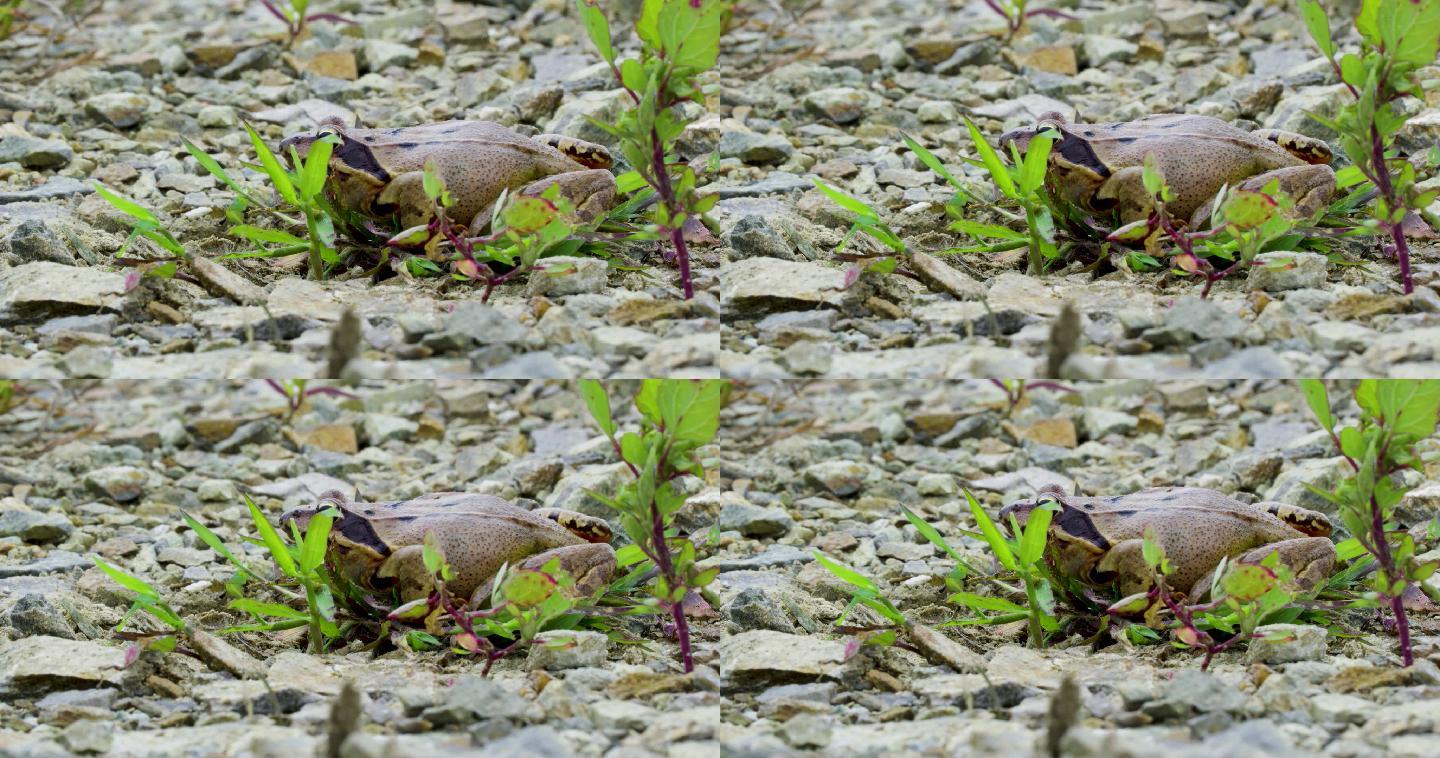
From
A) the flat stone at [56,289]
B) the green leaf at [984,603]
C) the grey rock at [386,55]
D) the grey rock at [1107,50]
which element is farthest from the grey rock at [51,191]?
the grey rock at [1107,50]

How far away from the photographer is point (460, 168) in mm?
5027

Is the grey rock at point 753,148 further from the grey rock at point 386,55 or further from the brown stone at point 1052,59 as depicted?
the grey rock at point 386,55

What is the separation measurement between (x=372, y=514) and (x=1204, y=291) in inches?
110

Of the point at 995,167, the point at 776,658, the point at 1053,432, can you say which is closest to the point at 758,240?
the point at 995,167

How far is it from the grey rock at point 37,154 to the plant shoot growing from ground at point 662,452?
8.36 ft

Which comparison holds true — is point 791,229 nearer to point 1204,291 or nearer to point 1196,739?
point 1204,291

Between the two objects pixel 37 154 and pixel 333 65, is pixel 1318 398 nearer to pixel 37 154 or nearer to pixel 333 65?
pixel 333 65

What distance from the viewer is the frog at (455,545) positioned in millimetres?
5180

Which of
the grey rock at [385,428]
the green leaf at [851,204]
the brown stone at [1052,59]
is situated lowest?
the grey rock at [385,428]

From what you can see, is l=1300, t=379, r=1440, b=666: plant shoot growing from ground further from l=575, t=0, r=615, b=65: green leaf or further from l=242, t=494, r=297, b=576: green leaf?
l=242, t=494, r=297, b=576: green leaf

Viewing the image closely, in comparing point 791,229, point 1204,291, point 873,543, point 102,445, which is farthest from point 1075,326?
point 102,445

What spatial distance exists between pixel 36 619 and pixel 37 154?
1746 millimetres

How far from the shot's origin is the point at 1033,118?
5805mm

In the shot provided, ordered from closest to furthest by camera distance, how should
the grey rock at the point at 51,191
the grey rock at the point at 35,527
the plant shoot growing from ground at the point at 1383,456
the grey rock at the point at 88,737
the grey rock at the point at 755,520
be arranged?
the grey rock at the point at 88,737, the plant shoot growing from ground at the point at 1383,456, the grey rock at the point at 51,191, the grey rock at the point at 755,520, the grey rock at the point at 35,527
